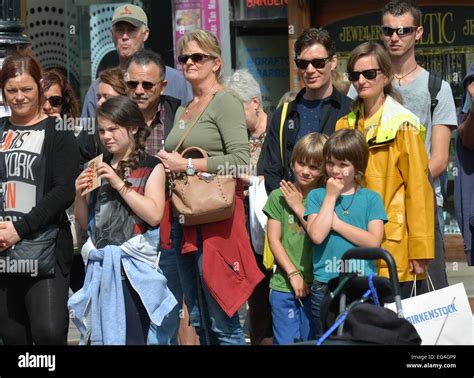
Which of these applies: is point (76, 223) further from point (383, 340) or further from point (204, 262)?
point (383, 340)

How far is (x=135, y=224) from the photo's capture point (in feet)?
23.5

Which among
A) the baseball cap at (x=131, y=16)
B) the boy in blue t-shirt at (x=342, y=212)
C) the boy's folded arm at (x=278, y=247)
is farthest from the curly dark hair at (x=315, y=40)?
the baseball cap at (x=131, y=16)

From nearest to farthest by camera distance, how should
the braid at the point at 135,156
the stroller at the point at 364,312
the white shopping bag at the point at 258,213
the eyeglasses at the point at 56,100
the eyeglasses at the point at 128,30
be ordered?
the stroller at the point at 364,312 → the braid at the point at 135,156 → the white shopping bag at the point at 258,213 → the eyeglasses at the point at 56,100 → the eyeglasses at the point at 128,30

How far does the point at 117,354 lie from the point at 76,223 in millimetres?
Answer: 1340

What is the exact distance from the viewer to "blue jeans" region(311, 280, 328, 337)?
7.02 meters

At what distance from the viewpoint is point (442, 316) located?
21.0 feet

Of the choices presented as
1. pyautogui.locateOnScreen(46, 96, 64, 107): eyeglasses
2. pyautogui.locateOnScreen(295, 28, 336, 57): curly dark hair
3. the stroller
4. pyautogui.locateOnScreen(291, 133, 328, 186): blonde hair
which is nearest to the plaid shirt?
pyautogui.locateOnScreen(46, 96, 64, 107): eyeglasses

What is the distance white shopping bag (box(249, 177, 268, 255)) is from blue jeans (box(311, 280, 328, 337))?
0.90 m

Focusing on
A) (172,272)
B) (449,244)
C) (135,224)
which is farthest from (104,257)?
(449,244)

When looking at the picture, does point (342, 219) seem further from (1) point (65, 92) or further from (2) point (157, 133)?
(1) point (65, 92)

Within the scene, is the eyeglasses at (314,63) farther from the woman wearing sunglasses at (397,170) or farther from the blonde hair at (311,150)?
the blonde hair at (311,150)

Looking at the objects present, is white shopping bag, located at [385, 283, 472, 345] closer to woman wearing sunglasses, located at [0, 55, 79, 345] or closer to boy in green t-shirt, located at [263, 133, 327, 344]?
boy in green t-shirt, located at [263, 133, 327, 344]

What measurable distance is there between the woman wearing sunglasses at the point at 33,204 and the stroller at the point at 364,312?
180cm

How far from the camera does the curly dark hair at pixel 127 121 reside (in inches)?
283
